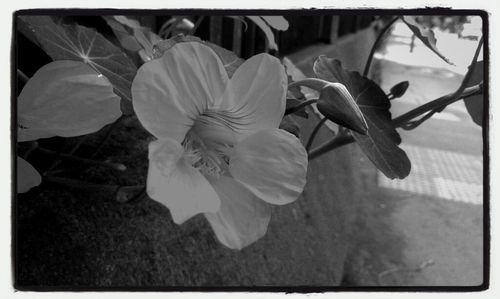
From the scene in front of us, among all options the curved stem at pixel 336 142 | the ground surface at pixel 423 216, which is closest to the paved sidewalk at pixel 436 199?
the ground surface at pixel 423 216

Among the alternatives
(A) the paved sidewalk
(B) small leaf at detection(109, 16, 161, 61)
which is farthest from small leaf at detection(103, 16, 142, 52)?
(A) the paved sidewalk

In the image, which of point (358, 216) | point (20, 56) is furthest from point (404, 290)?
point (358, 216)

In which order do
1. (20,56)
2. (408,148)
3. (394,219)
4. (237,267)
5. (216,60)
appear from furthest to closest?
(408,148)
(394,219)
(237,267)
(20,56)
(216,60)

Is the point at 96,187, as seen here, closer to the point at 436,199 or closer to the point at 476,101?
the point at 476,101

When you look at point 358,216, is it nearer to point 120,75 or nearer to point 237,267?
point 237,267

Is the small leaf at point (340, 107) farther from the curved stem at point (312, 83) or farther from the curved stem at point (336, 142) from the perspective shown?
the curved stem at point (336, 142)
